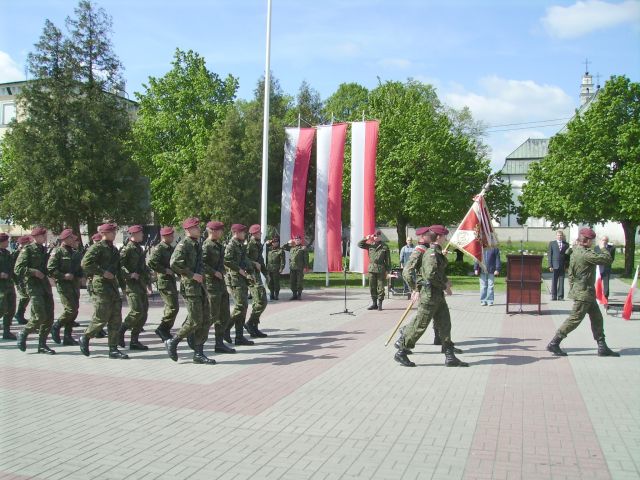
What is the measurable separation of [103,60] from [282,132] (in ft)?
30.4

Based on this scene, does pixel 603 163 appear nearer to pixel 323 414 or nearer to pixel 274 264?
pixel 274 264

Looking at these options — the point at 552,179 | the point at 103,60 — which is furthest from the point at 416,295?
the point at 552,179

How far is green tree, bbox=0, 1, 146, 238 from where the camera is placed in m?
17.7

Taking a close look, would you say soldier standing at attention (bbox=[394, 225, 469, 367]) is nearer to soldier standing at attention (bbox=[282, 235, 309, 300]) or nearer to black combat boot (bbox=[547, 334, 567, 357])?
black combat boot (bbox=[547, 334, 567, 357])

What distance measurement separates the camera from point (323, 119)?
5241cm

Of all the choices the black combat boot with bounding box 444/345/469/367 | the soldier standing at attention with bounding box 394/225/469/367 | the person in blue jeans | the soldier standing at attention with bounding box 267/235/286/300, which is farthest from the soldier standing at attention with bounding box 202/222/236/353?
the person in blue jeans

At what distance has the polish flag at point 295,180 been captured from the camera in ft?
65.8

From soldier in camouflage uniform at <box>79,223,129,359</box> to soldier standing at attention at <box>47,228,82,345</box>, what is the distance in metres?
1.07

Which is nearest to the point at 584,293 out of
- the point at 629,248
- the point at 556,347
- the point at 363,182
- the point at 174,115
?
the point at 556,347

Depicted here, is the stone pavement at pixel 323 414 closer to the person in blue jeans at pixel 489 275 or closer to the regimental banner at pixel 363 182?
the person in blue jeans at pixel 489 275

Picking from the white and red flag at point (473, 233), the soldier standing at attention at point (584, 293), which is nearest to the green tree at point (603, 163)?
the white and red flag at point (473, 233)

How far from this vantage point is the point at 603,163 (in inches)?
1149

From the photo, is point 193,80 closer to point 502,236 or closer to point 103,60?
point 103,60

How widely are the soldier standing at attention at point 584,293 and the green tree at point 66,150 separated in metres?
13.7
